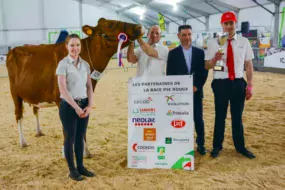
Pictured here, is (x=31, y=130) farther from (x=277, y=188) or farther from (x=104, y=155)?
(x=277, y=188)

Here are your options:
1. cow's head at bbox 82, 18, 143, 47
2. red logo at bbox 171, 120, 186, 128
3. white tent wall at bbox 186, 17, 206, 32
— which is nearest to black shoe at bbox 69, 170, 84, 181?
red logo at bbox 171, 120, 186, 128

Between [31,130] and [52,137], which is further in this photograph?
[31,130]

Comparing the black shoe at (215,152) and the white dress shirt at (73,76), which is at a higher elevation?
the white dress shirt at (73,76)

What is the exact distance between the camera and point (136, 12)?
3172cm

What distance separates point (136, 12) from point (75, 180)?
30.4 meters

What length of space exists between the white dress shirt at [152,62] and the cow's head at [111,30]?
0.26 m

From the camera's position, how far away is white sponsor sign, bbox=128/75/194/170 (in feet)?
11.1

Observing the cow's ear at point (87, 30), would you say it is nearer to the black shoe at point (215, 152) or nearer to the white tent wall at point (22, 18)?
the black shoe at point (215, 152)

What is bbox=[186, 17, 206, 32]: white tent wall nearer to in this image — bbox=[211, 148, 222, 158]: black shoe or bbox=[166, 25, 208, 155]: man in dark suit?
bbox=[166, 25, 208, 155]: man in dark suit

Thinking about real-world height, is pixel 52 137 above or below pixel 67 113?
below

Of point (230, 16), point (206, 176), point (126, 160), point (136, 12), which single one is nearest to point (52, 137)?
point (126, 160)

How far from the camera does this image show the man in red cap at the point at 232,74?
3580mm

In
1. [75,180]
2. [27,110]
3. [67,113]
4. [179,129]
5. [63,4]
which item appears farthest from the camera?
[63,4]

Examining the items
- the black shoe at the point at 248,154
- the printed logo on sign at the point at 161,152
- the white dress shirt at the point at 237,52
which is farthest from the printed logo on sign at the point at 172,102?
the black shoe at the point at 248,154
